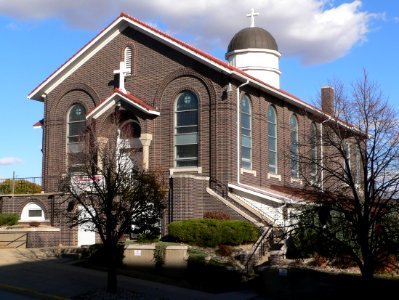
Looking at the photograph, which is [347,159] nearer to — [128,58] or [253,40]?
[128,58]

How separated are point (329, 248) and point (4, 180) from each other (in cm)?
1946

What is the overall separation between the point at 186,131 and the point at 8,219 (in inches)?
326

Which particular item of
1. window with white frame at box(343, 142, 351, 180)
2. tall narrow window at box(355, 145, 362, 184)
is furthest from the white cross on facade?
tall narrow window at box(355, 145, 362, 184)

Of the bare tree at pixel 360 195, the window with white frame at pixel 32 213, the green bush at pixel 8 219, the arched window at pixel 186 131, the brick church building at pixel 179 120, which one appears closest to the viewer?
the bare tree at pixel 360 195

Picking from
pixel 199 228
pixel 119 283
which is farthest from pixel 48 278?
pixel 199 228

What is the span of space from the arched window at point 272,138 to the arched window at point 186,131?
433cm

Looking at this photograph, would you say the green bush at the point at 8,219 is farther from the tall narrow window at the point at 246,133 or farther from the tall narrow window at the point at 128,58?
the tall narrow window at the point at 246,133

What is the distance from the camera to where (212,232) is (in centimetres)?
2027

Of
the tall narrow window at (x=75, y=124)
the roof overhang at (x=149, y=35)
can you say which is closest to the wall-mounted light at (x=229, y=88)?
the roof overhang at (x=149, y=35)

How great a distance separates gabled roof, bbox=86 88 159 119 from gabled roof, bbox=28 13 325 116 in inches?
110

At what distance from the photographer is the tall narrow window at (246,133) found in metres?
26.0

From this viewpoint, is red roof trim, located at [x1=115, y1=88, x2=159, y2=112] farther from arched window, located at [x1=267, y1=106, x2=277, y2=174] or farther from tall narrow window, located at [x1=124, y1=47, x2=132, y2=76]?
arched window, located at [x1=267, y1=106, x2=277, y2=174]

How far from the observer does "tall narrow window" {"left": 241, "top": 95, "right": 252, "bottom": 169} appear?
25969 millimetres

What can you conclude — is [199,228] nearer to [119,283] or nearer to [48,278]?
[119,283]
